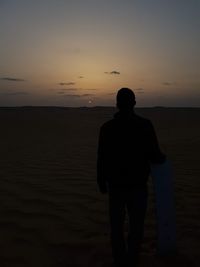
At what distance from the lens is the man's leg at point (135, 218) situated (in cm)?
458

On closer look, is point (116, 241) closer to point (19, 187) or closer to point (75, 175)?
point (19, 187)

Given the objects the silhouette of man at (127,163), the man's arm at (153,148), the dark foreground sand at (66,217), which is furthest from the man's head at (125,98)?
the dark foreground sand at (66,217)

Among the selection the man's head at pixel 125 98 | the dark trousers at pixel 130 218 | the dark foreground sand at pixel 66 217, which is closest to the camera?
the man's head at pixel 125 98

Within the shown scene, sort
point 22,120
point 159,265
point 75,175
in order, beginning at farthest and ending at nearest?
1. point 22,120
2. point 75,175
3. point 159,265

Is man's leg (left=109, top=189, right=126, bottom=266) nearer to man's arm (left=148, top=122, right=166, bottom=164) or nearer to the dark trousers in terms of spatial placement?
the dark trousers

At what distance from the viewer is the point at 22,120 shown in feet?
116

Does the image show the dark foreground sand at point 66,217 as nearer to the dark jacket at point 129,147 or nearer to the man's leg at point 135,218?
the man's leg at point 135,218

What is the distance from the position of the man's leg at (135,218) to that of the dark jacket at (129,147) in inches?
4.7

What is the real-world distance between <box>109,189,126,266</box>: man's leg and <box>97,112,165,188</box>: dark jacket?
0.45ft

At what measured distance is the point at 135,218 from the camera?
15.2ft

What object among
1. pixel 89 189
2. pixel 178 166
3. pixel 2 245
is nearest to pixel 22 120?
pixel 178 166

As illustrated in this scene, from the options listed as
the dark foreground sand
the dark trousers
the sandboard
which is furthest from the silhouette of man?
the dark foreground sand

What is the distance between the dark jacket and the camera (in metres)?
4.48

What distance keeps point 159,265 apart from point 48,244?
4.70 feet
